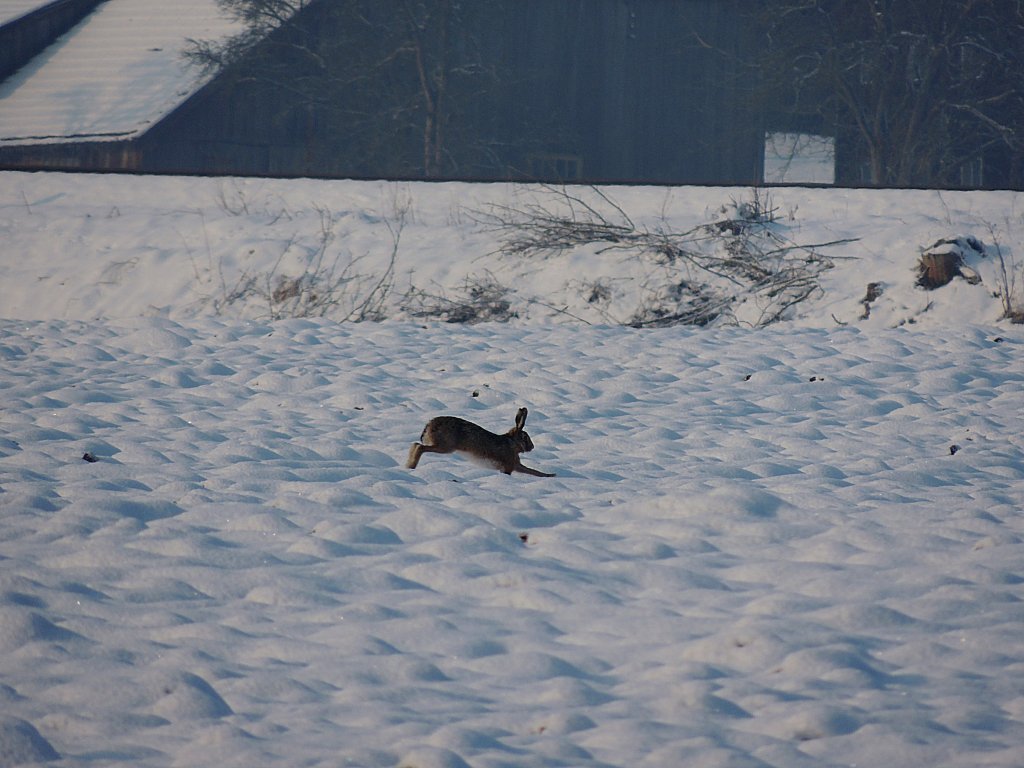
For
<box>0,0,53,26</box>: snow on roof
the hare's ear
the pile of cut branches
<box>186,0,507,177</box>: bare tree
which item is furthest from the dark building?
the hare's ear

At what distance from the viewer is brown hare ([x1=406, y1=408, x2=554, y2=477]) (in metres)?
4.97

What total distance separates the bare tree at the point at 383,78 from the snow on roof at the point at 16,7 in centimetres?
475

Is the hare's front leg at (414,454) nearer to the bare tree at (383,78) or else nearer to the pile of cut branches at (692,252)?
the pile of cut branches at (692,252)

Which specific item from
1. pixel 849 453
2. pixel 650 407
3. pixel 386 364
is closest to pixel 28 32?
pixel 386 364

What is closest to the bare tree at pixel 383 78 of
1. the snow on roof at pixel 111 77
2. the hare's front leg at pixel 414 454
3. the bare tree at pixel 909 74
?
the snow on roof at pixel 111 77

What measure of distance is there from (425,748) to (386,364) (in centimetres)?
528

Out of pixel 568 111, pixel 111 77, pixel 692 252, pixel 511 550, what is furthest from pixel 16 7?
pixel 511 550

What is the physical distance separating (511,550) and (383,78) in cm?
2005

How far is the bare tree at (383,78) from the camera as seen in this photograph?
72.9 ft

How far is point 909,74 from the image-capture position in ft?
73.4

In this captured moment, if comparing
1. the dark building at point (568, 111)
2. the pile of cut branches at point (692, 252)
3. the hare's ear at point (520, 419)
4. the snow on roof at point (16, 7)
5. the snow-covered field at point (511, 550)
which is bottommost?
the snow-covered field at point (511, 550)

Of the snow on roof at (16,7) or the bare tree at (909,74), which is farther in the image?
the snow on roof at (16,7)

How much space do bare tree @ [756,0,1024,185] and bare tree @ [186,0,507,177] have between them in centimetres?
677

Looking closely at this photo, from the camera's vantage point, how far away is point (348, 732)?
275cm
